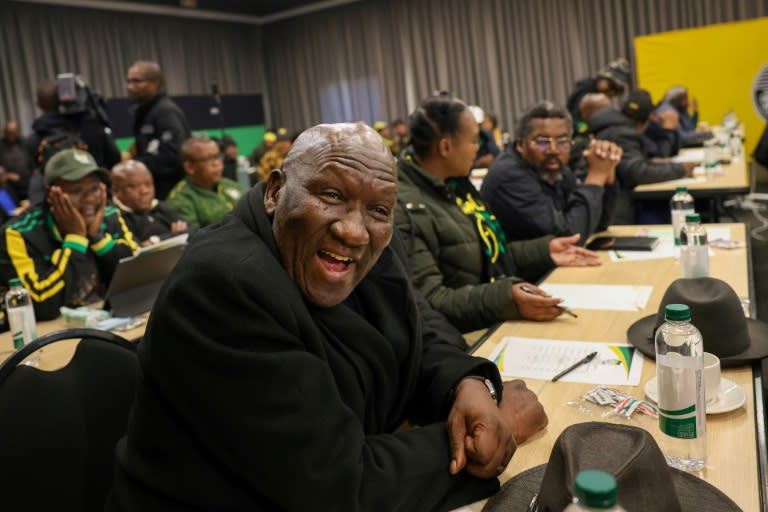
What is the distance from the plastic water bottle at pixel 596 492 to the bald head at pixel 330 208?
56 cm

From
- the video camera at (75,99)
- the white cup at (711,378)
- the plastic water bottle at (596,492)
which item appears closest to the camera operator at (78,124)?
the video camera at (75,99)

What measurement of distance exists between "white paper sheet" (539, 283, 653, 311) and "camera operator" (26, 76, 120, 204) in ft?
10.9

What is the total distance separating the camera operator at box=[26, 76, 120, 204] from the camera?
14.5 ft

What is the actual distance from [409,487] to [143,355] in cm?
46

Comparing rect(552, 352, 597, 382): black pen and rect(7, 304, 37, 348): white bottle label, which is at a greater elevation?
rect(7, 304, 37, 348): white bottle label

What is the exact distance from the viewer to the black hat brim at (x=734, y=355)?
56.6 inches

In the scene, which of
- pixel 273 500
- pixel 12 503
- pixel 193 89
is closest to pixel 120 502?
pixel 12 503

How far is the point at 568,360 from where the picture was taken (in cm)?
160

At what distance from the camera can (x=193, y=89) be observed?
1148 centimetres

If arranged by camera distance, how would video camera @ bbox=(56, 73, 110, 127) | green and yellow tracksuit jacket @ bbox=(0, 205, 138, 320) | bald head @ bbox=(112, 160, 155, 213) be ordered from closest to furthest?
green and yellow tracksuit jacket @ bbox=(0, 205, 138, 320) → bald head @ bbox=(112, 160, 155, 213) → video camera @ bbox=(56, 73, 110, 127)

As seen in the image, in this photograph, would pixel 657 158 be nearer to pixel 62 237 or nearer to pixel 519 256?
pixel 519 256

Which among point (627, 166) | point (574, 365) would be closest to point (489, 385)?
point (574, 365)

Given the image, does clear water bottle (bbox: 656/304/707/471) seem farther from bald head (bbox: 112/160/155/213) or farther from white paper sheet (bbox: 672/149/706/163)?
white paper sheet (bbox: 672/149/706/163)

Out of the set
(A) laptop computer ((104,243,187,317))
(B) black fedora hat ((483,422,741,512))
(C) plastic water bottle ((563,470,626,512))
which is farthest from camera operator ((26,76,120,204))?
(C) plastic water bottle ((563,470,626,512))
